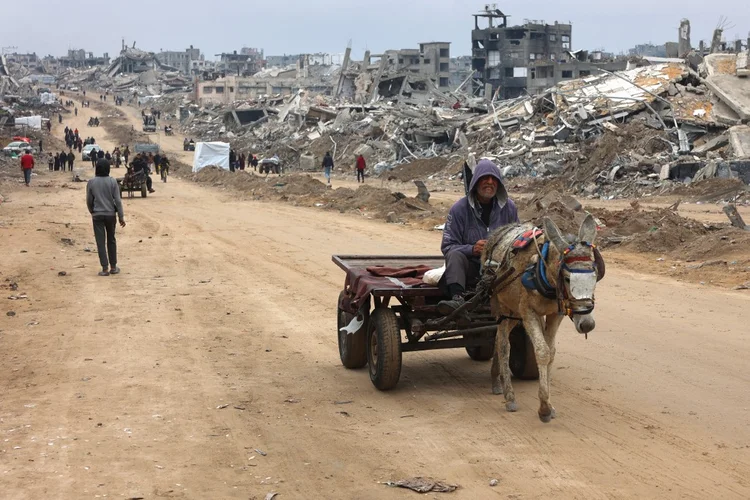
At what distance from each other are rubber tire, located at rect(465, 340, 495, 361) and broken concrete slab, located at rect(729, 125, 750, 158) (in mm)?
23800

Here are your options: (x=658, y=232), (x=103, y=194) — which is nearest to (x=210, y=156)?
(x=658, y=232)

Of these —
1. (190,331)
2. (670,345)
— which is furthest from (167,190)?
(670,345)

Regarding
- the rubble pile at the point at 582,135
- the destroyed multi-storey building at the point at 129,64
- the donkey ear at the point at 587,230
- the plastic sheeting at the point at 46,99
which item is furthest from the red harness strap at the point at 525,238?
the destroyed multi-storey building at the point at 129,64

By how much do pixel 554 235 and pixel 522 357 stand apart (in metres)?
2.18

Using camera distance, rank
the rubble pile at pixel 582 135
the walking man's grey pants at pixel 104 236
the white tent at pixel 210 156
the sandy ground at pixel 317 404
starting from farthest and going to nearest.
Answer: the white tent at pixel 210 156 < the rubble pile at pixel 582 135 < the walking man's grey pants at pixel 104 236 < the sandy ground at pixel 317 404

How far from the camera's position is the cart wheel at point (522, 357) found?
8453mm

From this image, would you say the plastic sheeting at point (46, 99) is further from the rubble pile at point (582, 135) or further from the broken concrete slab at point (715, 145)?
the broken concrete slab at point (715, 145)

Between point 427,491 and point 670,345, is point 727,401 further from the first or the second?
point 427,491

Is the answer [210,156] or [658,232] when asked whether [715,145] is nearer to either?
[658,232]

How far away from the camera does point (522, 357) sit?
335 inches

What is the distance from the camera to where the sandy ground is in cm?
605

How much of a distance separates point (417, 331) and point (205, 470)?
2600 millimetres

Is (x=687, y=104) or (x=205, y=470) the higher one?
(x=687, y=104)

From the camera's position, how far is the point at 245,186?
40125mm
